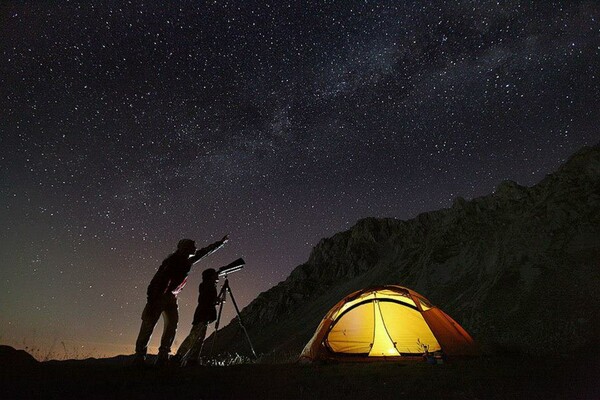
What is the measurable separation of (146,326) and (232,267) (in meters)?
2.88

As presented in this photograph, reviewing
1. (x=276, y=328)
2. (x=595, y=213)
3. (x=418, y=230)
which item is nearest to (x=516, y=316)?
(x=595, y=213)

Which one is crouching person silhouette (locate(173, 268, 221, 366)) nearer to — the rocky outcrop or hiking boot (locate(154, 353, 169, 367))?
hiking boot (locate(154, 353, 169, 367))

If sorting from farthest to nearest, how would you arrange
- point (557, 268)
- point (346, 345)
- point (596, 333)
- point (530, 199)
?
point (530, 199)
point (557, 268)
point (596, 333)
point (346, 345)

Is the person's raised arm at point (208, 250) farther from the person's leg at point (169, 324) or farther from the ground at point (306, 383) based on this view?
the ground at point (306, 383)

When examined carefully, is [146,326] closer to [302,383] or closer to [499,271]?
[302,383]

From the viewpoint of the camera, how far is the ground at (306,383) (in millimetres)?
4648

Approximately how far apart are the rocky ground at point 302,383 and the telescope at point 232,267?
2849mm

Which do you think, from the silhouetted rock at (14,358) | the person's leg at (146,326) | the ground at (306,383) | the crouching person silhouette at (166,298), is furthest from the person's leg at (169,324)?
the silhouetted rock at (14,358)

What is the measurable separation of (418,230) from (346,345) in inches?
1796

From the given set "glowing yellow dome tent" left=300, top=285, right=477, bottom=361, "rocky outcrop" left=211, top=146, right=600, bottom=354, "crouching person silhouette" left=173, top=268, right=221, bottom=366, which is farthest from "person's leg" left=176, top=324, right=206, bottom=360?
"rocky outcrop" left=211, top=146, right=600, bottom=354

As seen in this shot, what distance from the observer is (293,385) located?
18.4ft

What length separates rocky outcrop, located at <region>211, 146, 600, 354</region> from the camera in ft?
65.7

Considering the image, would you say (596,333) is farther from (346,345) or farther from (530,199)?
(530,199)

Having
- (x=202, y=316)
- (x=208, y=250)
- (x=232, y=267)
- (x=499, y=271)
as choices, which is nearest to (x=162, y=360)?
(x=202, y=316)
